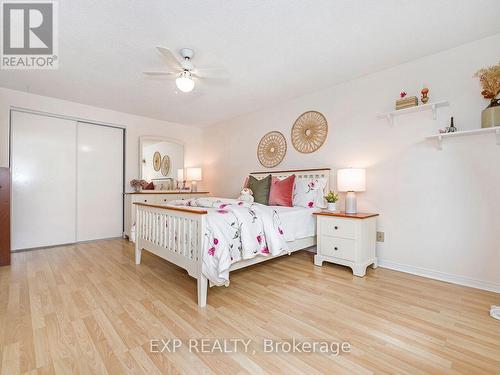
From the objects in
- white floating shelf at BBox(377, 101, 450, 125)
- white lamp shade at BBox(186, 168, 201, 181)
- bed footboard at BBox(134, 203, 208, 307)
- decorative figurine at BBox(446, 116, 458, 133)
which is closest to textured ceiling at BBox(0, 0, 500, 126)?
white floating shelf at BBox(377, 101, 450, 125)

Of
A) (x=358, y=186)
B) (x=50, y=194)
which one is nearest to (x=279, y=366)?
(x=358, y=186)

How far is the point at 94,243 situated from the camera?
4.04 metres

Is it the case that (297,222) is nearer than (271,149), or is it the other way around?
(297,222)

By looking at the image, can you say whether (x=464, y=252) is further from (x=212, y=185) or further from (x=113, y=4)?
(x=212, y=185)

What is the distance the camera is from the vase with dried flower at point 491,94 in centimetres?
211

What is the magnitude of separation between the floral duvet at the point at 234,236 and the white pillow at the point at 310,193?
2.38 feet

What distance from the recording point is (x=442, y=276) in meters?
2.46

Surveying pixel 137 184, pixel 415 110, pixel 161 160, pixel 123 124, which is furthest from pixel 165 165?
pixel 415 110

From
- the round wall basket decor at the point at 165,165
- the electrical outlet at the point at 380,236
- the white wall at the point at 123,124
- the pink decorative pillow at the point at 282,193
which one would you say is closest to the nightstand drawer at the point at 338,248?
the electrical outlet at the point at 380,236

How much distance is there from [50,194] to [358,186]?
4522mm

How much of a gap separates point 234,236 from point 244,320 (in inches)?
27.6

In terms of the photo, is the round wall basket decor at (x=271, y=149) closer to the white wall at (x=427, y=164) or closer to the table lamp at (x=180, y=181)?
the white wall at (x=427, y=164)

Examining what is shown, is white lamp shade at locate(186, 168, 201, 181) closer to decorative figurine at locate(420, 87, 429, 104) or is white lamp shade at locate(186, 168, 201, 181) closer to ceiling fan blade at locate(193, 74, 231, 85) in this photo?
ceiling fan blade at locate(193, 74, 231, 85)

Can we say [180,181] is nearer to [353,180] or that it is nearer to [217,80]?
[217,80]
